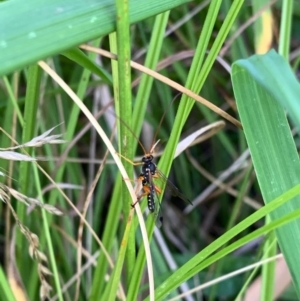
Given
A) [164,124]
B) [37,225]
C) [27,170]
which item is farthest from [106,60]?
[27,170]

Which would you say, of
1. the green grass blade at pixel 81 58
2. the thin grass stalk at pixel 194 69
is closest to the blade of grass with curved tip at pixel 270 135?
the thin grass stalk at pixel 194 69

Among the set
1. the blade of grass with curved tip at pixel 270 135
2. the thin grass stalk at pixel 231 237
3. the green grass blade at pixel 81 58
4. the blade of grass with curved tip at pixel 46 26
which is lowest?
the thin grass stalk at pixel 231 237

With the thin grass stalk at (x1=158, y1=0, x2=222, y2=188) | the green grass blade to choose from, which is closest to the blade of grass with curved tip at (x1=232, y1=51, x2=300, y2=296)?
the thin grass stalk at (x1=158, y1=0, x2=222, y2=188)

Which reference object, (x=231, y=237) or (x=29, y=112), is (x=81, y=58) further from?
(x=231, y=237)

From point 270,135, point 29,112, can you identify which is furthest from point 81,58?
point 270,135

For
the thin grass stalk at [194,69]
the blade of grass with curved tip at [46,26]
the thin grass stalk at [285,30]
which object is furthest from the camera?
the thin grass stalk at [285,30]

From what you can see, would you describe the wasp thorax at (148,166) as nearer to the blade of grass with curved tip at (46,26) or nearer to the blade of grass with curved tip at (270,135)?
the blade of grass with curved tip at (270,135)

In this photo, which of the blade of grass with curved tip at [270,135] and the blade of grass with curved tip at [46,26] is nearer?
the blade of grass with curved tip at [46,26]
